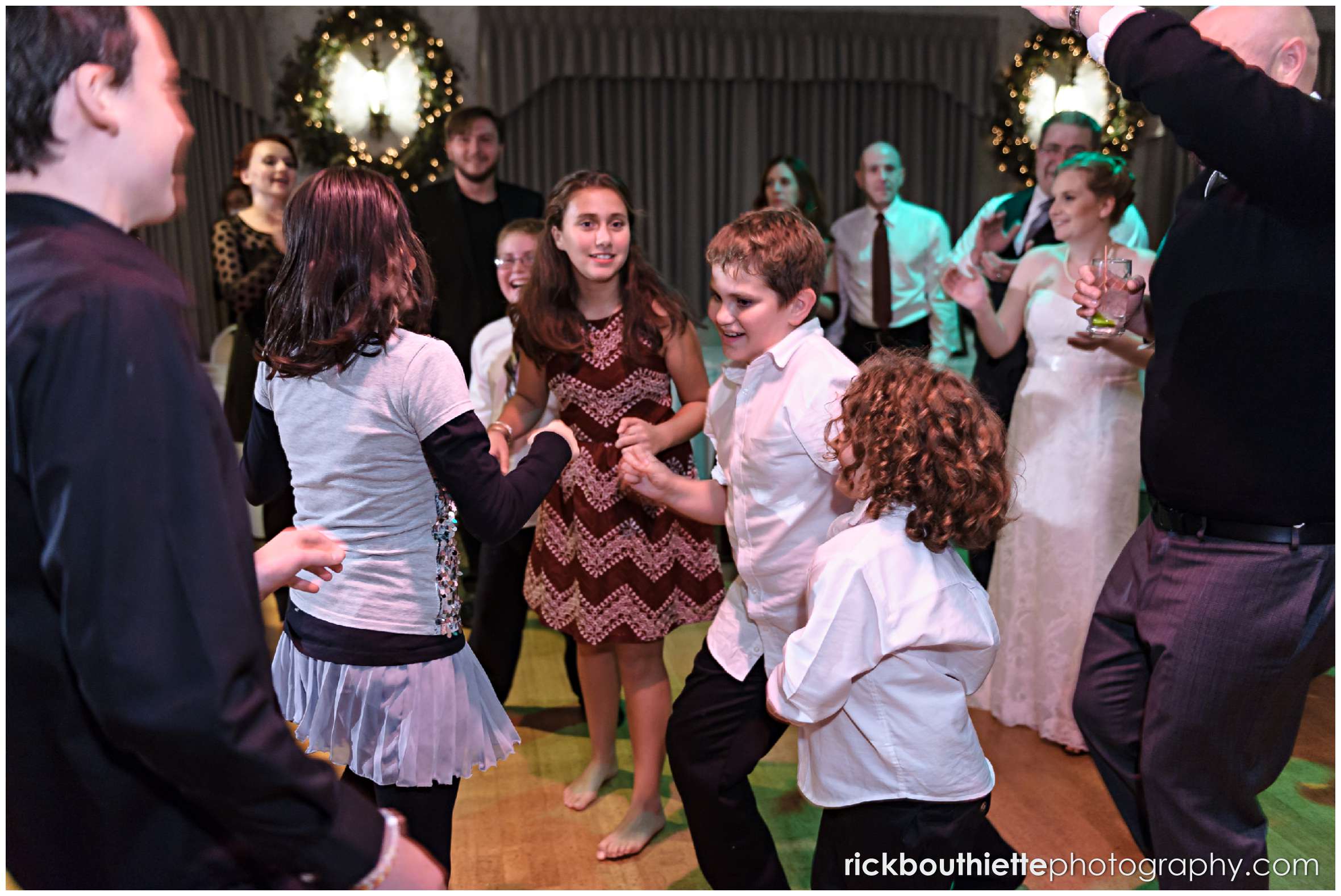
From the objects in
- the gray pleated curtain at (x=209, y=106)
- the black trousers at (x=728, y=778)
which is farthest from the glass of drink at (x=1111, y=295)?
the gray pleated curtain at (x=209, y=106)

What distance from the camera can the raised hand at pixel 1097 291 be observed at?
1930 millimetres

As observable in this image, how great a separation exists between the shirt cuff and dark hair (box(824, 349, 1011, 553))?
501 mm

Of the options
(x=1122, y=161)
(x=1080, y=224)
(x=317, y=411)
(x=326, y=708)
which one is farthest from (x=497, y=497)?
(x=1122, y=161)

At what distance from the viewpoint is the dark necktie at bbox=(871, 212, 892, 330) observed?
15.0 feet

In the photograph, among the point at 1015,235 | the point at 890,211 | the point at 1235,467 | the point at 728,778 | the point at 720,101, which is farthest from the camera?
the point at 720,101

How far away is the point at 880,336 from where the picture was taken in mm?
4551

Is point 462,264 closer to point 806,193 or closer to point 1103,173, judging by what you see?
point 806,193

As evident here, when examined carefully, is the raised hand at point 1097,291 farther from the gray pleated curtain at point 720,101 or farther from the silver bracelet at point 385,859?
the gray pleated curtain at point 720,101

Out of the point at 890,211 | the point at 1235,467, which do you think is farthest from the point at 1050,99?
the point at 1235,467

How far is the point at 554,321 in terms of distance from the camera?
2479 millimetres

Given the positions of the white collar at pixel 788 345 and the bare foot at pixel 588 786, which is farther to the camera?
the bare foot at pixel 588 786

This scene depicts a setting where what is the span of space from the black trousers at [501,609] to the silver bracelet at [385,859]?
6.84 feet

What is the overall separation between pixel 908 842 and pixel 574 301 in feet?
4.71

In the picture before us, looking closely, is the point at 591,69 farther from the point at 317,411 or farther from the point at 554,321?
the point at 317,411
